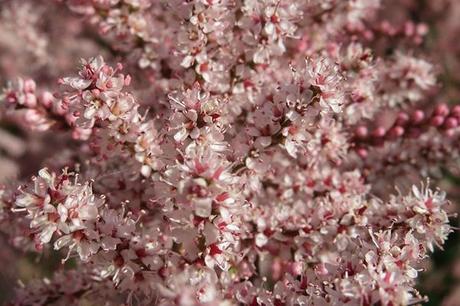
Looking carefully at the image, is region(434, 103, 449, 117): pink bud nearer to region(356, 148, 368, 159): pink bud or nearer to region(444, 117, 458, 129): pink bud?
region(444, 117, 458, 129): pink bud

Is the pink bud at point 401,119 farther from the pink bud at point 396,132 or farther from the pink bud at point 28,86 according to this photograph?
the pink bud at point 28,86

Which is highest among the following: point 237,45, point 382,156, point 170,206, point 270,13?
point 270,13

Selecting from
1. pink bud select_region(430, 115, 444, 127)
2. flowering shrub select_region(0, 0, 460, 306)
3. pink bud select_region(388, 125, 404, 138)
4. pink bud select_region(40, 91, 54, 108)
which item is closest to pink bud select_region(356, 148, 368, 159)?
flowering shrub select_region(0, 0, 460, 306)

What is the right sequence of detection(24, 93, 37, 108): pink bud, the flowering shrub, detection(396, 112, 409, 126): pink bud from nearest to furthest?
the flowering shrub < detection(24, 93, 37, 108): pink bud < detection(396, 112, 409, 126): pink bud

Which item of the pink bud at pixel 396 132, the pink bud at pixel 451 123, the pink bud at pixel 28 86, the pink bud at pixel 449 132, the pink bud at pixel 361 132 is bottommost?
the pink bud at pixel 28 86

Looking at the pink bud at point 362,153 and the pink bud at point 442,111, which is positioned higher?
the pink bud at point 442,111

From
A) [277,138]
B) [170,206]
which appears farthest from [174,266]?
[277,138]

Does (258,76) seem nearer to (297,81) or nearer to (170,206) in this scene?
(297,81)

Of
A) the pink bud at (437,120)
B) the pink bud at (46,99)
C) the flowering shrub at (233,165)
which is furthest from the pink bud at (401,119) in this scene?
the pink bud at (46,99)
